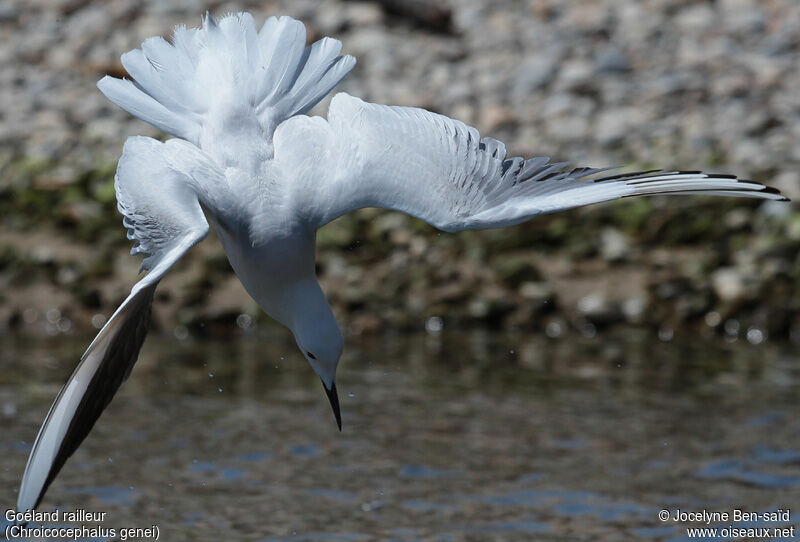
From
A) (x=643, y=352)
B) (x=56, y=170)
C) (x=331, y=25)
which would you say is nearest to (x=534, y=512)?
(x=643, y=352)

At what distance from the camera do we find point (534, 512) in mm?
5086

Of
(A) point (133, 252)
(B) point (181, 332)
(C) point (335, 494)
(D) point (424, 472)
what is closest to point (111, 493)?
(C) point (335, 494)

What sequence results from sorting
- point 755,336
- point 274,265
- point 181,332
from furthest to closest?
point 181,332 → point 755,336 → point 274,265

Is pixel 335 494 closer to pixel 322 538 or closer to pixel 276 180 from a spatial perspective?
pixel 322 538

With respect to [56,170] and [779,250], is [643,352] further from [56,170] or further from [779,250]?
[56,170]

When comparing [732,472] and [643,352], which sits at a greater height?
[643,352]

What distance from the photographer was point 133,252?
160 inches

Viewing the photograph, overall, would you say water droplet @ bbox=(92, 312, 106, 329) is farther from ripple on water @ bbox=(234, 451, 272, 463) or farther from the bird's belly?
the bird's belly

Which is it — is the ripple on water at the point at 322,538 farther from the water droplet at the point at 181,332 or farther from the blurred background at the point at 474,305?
the water droplet at the point at 181,332

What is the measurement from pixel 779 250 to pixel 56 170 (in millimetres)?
5153

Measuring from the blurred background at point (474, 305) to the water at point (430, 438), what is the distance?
0.07 feet

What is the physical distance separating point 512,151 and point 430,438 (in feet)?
13.1

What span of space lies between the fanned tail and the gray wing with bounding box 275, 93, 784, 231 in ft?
0.81

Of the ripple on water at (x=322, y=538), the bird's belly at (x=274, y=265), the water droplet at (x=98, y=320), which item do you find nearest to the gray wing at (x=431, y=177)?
the bird's belly at (x=274, y=265)
